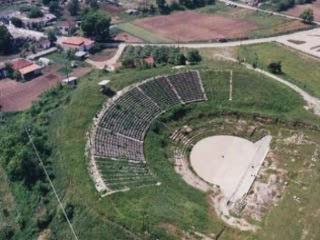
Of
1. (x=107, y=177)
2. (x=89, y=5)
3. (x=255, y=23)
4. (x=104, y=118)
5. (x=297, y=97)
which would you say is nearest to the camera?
(x=107, y=177)

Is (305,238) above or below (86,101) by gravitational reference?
below

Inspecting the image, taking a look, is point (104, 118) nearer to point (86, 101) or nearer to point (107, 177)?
point (86, 101)

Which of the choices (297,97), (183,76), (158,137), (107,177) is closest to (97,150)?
(107,177)

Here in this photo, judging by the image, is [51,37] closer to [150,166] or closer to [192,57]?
[192,57]

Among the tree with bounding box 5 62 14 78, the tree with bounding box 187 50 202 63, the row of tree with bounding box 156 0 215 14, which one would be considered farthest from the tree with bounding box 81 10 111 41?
the row of tree with bounding box 156 0 215 14

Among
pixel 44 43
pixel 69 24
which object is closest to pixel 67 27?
pixel 69 24

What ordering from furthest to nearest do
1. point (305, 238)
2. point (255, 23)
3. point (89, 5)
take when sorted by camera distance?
point (89, 5) → point (255, 23) → point (305, 238)
